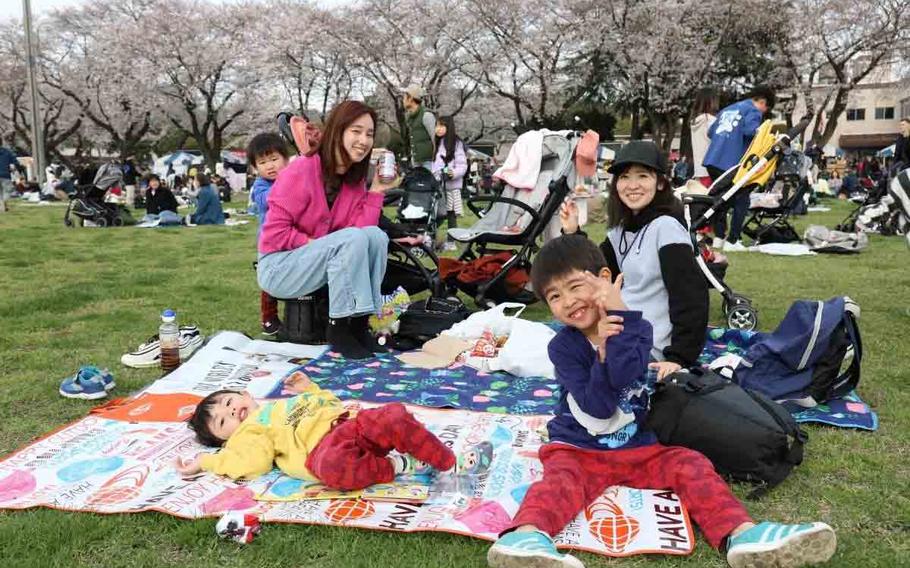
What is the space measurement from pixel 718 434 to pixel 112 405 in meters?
2.60

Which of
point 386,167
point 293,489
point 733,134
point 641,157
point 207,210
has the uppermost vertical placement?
point 733,134

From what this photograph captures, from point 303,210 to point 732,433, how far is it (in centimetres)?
269

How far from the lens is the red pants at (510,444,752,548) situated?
2053mm

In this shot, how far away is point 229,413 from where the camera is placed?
9.18 ft

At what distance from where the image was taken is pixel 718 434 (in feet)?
8.07

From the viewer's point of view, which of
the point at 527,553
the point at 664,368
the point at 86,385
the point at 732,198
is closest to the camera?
the point at 527,553

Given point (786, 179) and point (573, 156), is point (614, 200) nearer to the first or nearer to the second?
point (573, 156)

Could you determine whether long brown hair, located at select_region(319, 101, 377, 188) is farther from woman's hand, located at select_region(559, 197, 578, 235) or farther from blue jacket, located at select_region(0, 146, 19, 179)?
blue jacket, located at select_region(0, 146, 19, 179)

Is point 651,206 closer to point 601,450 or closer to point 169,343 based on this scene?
point 601,450

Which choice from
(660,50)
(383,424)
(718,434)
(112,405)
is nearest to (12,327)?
(112,405)

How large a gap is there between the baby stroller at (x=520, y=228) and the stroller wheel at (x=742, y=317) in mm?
1404

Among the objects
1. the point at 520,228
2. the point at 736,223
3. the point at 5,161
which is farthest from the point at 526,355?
the point at 5,161

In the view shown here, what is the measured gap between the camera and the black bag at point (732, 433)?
244 cm

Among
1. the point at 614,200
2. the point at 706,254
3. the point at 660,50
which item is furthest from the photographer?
the point at 660,50
